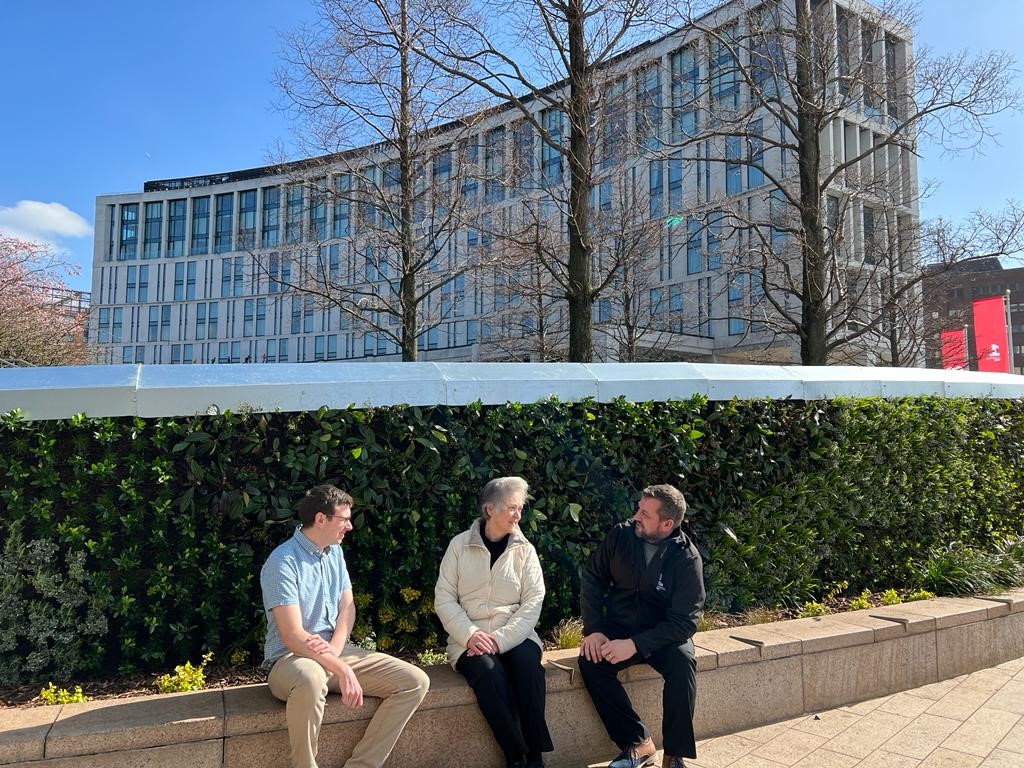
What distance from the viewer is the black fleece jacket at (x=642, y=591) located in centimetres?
406

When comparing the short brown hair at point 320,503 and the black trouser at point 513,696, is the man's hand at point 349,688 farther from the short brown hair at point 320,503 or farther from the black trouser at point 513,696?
the short brown hair at point 320,503

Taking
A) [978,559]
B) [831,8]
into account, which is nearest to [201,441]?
[978,559]

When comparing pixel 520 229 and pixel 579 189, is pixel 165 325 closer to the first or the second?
pixel 520 229

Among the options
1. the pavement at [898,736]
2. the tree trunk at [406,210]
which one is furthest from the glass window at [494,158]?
the pavement at [898,736]

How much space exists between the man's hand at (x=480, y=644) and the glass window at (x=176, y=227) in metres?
76.3

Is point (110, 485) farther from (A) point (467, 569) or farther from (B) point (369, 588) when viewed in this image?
(A) point (467, 569)

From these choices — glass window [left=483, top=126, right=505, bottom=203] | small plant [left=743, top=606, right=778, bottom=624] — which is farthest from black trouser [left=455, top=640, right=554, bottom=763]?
glass window [left=483, top=126, right=505, bottom=203]

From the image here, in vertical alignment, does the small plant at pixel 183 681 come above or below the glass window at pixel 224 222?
below

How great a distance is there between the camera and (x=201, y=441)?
173 inches

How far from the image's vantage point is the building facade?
36.5 ft

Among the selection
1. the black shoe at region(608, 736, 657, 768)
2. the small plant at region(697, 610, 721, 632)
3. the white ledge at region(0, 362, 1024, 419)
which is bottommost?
the black shoe at region(608, 736, 657, 768)

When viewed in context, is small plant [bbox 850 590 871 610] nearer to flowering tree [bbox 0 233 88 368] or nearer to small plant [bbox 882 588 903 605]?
small plant [bbox 882 588 903 605]

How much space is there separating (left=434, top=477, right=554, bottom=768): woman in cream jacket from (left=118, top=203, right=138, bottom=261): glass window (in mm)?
79457

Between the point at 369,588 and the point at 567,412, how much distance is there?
1782 millimetres
